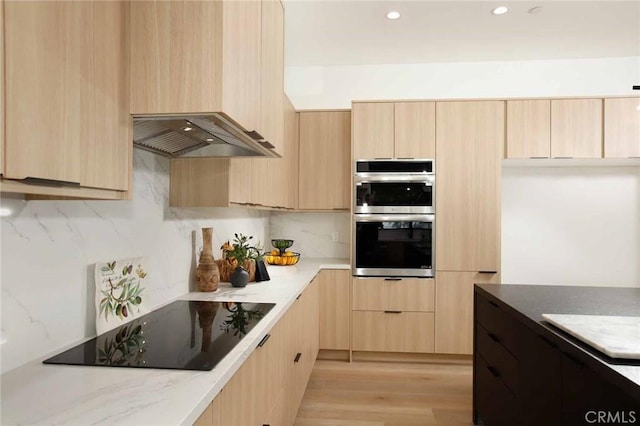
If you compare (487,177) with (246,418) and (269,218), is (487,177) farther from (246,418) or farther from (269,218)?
(246,418)

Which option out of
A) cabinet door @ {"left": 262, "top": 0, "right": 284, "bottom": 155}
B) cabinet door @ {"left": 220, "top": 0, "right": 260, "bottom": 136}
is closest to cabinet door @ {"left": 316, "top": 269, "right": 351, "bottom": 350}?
cabinet door @ {"left": 262, "top": 0, "right": 284, "bottom": 155}

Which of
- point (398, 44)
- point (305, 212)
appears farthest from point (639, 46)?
point (305, 212)

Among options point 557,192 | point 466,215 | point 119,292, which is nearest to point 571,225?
point 557,192

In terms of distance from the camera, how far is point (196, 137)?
173 cm

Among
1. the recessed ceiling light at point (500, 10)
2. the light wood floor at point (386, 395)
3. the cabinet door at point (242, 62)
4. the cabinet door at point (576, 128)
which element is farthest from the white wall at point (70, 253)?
the cabinet door at point (576, 128)

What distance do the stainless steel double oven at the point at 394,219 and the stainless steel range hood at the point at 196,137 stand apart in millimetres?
1501

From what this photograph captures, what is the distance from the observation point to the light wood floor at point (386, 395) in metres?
2.52

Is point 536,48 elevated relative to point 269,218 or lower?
elevated

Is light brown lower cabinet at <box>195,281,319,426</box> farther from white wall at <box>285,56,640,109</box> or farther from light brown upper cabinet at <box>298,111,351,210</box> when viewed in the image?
white wall at <box>285,56,640,109</box>

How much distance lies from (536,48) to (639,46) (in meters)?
0.93

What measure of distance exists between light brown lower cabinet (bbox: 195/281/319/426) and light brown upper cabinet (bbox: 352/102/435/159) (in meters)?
1.40

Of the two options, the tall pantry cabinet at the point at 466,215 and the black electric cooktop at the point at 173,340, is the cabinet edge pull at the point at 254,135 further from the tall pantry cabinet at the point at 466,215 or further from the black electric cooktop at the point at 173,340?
the tall pantry cabinet at the point at 466,215

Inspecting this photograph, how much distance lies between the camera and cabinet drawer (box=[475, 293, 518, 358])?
1.88 meters

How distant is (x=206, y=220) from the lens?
247 cm
